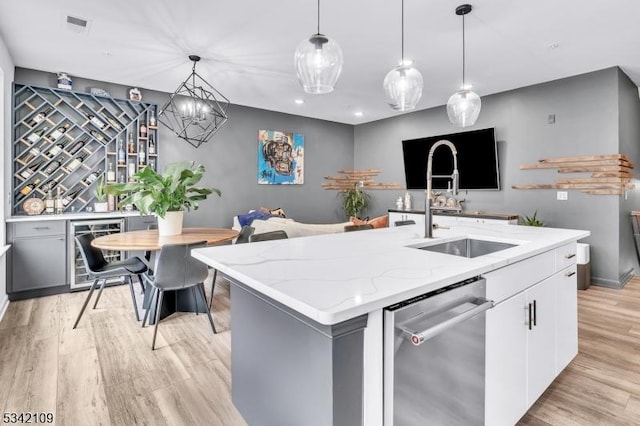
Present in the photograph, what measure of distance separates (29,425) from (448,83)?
16.7 feet

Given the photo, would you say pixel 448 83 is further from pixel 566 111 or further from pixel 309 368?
pixel 309 368

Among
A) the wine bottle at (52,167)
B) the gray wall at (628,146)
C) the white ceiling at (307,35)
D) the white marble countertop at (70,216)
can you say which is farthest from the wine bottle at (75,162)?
the gray wall at (628,146)

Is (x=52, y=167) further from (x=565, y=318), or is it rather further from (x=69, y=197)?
(x=565, y=318)

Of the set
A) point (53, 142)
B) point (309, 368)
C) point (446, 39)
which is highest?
point (446, 39)

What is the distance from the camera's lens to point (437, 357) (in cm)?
119

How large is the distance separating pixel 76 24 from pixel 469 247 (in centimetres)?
366

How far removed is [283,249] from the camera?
1685 mm

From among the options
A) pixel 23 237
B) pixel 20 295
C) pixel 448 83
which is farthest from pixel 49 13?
pixel 448 83

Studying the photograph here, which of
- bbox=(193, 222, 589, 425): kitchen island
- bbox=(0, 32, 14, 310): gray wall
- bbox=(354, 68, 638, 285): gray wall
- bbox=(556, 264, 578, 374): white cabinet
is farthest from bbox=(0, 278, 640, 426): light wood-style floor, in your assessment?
bbox=(354, 68, 638, 285): gray wall

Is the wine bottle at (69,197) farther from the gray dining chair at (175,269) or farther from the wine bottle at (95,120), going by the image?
the gray dining chair at (175,269)

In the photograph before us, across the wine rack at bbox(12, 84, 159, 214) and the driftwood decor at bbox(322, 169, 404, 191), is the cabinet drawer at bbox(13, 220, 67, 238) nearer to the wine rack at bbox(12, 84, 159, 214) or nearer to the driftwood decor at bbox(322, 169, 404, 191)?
the wine rack at bbox(12, 84, 159, 214)

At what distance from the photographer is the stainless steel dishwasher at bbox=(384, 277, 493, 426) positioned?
Result: 104 cm

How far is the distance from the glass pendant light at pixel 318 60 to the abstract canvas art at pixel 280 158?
13.2 ft

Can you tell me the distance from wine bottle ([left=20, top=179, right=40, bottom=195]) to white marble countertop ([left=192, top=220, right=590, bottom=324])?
3.83 meters
